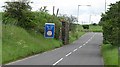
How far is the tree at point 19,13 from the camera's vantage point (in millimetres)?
38094

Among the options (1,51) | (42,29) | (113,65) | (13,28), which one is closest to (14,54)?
(1,51)

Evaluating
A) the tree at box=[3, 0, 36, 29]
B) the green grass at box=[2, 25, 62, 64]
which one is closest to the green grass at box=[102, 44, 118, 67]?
the green grass at box=[2, 25, 62, 64]

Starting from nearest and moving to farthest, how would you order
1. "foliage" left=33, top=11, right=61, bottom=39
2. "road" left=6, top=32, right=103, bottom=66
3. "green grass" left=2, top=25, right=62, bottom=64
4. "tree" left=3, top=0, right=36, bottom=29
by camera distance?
1. "road" left=6, top=32, right=103, bottom=66
2. "green grass" left=2, top=25, right=62, bottom=64
3. "tree" left=3, top=0, right=36, bottom=29
4. "foliage" left=33, top=11, right=61, bottom=39

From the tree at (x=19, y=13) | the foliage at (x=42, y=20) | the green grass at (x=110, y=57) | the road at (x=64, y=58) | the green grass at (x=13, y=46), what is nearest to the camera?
the road at (x=64, y=58)

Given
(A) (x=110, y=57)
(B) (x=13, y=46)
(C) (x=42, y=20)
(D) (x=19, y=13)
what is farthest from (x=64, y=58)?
(C) (x=42, y=20)

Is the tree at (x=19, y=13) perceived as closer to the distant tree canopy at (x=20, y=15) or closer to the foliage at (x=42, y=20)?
the distant tree canopy at (x=20, y=15)

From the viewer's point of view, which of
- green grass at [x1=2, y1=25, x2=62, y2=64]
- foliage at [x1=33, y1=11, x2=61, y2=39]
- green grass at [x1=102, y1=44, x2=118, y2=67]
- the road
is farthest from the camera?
foliage at [x1=33, y1=11, x2=61, y2=39]

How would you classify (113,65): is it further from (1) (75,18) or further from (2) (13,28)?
(1) (75,18)

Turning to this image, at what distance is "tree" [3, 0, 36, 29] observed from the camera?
3809cm

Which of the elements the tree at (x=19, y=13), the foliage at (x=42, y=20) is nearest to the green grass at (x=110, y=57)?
the tree at (x=19, y=13)

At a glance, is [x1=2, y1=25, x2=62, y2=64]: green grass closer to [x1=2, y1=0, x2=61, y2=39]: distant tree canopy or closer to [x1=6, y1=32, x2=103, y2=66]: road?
[x1=6, y1=32, x2=103, y2=66]: road

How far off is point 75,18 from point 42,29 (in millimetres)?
47644

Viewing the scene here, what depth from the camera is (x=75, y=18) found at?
9319 centimetres

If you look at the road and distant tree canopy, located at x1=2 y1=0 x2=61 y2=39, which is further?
distant tree canopy, located at x1=2 y1=0 x2=61 y2=39
